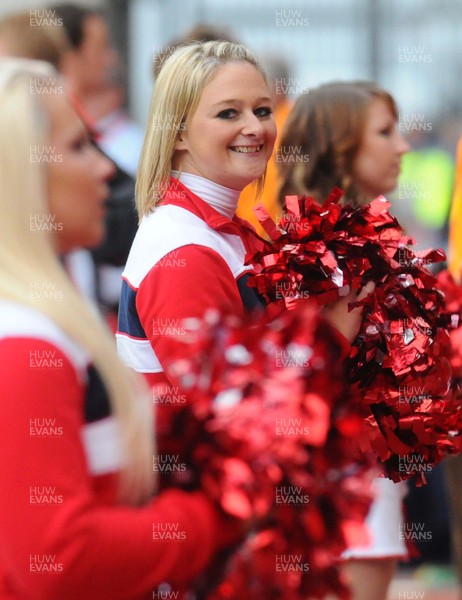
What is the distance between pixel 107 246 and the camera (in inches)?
134

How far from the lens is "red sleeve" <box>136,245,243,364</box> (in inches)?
84.4

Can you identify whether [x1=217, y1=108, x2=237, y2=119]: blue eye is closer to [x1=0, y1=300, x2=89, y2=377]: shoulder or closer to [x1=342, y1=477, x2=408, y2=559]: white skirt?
[x1=342, y1=477, x2=408, y2=559]: white skirt

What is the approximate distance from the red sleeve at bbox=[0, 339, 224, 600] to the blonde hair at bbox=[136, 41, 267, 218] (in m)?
1.06

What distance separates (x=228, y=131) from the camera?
7.88 ft

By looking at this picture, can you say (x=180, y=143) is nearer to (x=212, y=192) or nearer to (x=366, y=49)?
(x=212, y=192)

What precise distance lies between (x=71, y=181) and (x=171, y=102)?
901 millimetres

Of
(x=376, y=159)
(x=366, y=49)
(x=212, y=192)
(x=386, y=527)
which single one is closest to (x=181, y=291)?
(x=212, y=192)

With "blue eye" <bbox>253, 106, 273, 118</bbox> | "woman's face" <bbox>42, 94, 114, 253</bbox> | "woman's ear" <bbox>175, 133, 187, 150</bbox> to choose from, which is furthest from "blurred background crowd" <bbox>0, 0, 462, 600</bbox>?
"woman's face" <bbox>42, 94, 114, 253</bbox>

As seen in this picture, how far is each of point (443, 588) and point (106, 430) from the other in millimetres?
2791

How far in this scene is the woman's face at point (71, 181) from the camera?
153 cm

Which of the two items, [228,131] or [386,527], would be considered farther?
[386,527]

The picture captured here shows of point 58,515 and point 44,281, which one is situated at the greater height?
point 44,281

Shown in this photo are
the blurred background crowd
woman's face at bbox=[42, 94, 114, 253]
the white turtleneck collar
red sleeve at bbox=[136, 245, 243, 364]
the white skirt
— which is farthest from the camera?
the blurred background crowd

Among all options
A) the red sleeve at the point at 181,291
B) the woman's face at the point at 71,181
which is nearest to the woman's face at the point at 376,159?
the red sleeve at the point at 181,291
